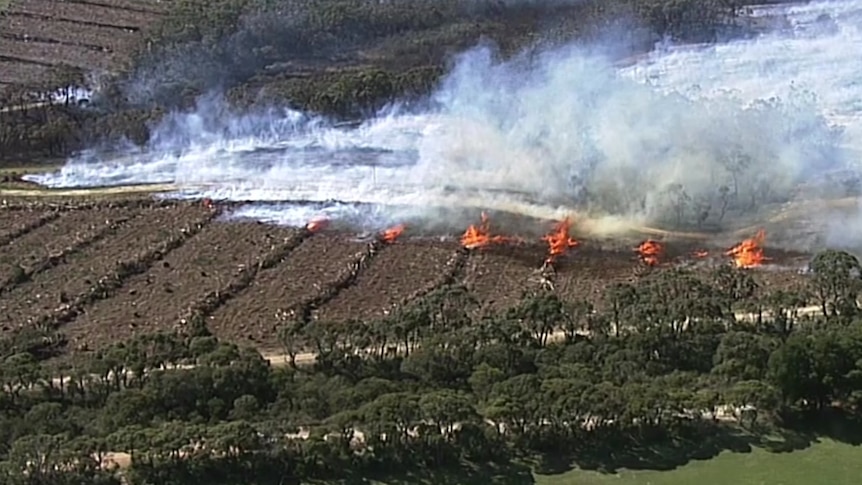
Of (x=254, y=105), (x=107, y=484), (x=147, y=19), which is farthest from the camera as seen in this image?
(x=147, y=19)

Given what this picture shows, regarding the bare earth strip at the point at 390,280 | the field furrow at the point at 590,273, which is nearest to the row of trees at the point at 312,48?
the bare earth strip at the point at 390,280

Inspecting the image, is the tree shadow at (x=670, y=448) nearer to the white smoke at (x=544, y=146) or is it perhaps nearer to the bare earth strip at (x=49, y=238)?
the white smoke at (x=544, y=146)

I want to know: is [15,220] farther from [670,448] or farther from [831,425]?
[831,425]

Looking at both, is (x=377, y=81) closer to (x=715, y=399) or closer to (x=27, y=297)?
(x=27, y=297)

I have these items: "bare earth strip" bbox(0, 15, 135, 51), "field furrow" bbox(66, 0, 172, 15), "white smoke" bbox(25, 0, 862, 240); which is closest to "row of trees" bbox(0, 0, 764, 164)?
"field furrow" bbox(66, 0, 172, 15)

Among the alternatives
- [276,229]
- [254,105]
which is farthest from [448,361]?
[254,105]

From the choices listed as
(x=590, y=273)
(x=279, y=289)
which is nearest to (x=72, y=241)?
(x=279, y=289)
